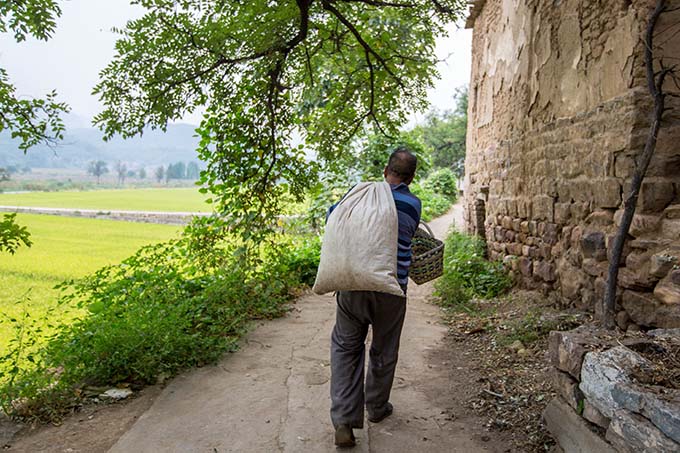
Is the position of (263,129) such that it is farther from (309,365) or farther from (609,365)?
(609,365)

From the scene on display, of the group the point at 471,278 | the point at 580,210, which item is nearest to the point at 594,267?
the point at 580,210

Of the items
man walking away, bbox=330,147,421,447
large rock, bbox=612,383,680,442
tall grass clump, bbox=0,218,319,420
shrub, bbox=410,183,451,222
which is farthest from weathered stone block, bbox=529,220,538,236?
shrub, bbox=410,183,451,222

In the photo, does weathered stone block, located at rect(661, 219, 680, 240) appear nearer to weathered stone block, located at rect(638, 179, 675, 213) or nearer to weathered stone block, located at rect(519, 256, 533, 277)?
weathered stone block, located at rect(638, 179, 675, 213)

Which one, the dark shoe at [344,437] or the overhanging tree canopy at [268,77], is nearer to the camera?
the dark shoe at [344,437]

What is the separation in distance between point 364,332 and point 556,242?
2948 mm

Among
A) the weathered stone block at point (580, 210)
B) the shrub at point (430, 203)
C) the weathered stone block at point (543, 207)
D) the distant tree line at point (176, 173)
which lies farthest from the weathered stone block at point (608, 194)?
the distant tree line at point (176, 173)

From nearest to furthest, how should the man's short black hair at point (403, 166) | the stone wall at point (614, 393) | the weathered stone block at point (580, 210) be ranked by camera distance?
1. the stone wall at point (614, 393)
2. the man's short black hair at point (403, 166)
3. the weathered stone block at point (580, 210)

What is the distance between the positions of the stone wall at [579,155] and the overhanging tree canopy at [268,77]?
4.48 feet

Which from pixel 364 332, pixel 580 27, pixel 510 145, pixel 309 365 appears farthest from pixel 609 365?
pixel 510 145

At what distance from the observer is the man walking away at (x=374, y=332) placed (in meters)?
2.95

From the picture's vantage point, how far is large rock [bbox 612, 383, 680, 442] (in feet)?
5.90

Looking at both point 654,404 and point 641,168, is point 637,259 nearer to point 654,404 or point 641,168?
point 641,168

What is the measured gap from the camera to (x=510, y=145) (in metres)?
6.62

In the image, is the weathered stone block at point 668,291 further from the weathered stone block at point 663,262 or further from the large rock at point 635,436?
the large rock at point 635,436
